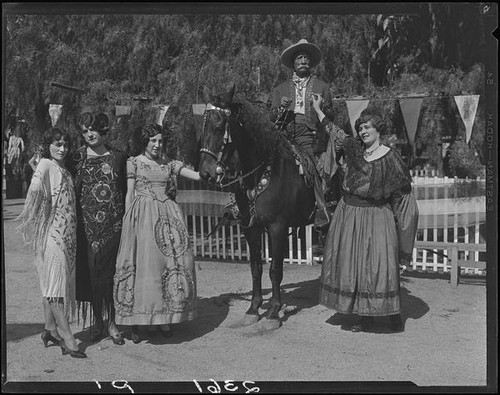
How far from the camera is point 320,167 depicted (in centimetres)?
574

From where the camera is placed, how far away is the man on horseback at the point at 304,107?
5.54 meters

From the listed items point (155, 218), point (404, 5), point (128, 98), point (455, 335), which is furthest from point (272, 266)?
point (404, 5)

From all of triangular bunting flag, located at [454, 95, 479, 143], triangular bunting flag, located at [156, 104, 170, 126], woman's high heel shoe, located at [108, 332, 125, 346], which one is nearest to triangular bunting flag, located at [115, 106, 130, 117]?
triangular bunting flag, located at [156, 104, 170, 126]

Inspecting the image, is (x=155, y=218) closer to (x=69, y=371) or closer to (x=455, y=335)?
(x=69, y=371)

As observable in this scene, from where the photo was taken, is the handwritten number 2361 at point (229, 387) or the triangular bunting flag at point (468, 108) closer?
the handwritten number 2361 at point (229, 387)

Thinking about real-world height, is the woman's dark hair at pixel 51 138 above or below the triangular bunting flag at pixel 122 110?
below

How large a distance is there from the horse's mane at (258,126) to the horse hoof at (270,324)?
4.90 feet

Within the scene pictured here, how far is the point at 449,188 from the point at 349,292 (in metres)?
2.59

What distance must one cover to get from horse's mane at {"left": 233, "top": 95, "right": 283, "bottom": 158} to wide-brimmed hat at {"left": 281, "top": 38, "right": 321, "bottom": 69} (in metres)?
0.56

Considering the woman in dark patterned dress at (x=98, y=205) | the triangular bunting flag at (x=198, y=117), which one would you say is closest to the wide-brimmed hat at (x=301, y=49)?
the triangular bunting flag at (x=198, y=117)

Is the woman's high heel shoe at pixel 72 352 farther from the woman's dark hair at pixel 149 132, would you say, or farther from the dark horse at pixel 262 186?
the woman's dark hair at pixel 149 132

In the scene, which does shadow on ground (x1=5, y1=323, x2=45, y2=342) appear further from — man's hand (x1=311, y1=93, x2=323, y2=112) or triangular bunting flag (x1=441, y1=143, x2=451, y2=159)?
triangular bunting flag (x1=441, y1=143, x2=451, y2=159)

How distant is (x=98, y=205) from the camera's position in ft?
16.4

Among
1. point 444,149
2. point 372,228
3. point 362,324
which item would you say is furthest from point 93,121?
point 444,149
